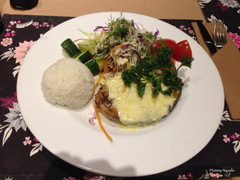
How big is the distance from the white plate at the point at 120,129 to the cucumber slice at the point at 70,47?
0.11 metres

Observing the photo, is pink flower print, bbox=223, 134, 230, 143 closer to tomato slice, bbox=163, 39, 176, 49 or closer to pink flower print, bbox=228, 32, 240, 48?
tomato slice, bbox=163, 39, 176, 49

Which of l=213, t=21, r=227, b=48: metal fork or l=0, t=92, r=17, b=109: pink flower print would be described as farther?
l=213, t=21, r=227, b=48: metal fork

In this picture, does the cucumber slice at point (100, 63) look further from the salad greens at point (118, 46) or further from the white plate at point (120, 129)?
the white plate at point (120, 129)

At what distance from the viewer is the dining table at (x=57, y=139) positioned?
1.88m

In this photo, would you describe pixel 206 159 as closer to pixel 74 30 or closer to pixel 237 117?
pixel 237 117

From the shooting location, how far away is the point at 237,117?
2309mm

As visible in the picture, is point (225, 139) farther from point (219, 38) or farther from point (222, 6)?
point (222, 6)

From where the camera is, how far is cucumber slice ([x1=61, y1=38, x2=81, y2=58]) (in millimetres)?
2361

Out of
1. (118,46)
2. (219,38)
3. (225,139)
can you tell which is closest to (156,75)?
(118,46)

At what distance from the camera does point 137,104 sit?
1976 millimetres

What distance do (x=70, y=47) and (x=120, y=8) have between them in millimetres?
1489

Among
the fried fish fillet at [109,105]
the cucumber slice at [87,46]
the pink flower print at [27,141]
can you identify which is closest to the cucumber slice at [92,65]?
the cucumber slice at [87,46]

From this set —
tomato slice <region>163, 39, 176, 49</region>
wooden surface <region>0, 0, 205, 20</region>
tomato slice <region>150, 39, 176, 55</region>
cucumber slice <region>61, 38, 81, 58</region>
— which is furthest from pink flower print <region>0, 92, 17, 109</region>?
tomato slice <region>163, 39, 176, 49</region>

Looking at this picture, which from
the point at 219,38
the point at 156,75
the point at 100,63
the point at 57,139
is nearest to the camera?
the point at 57,139
